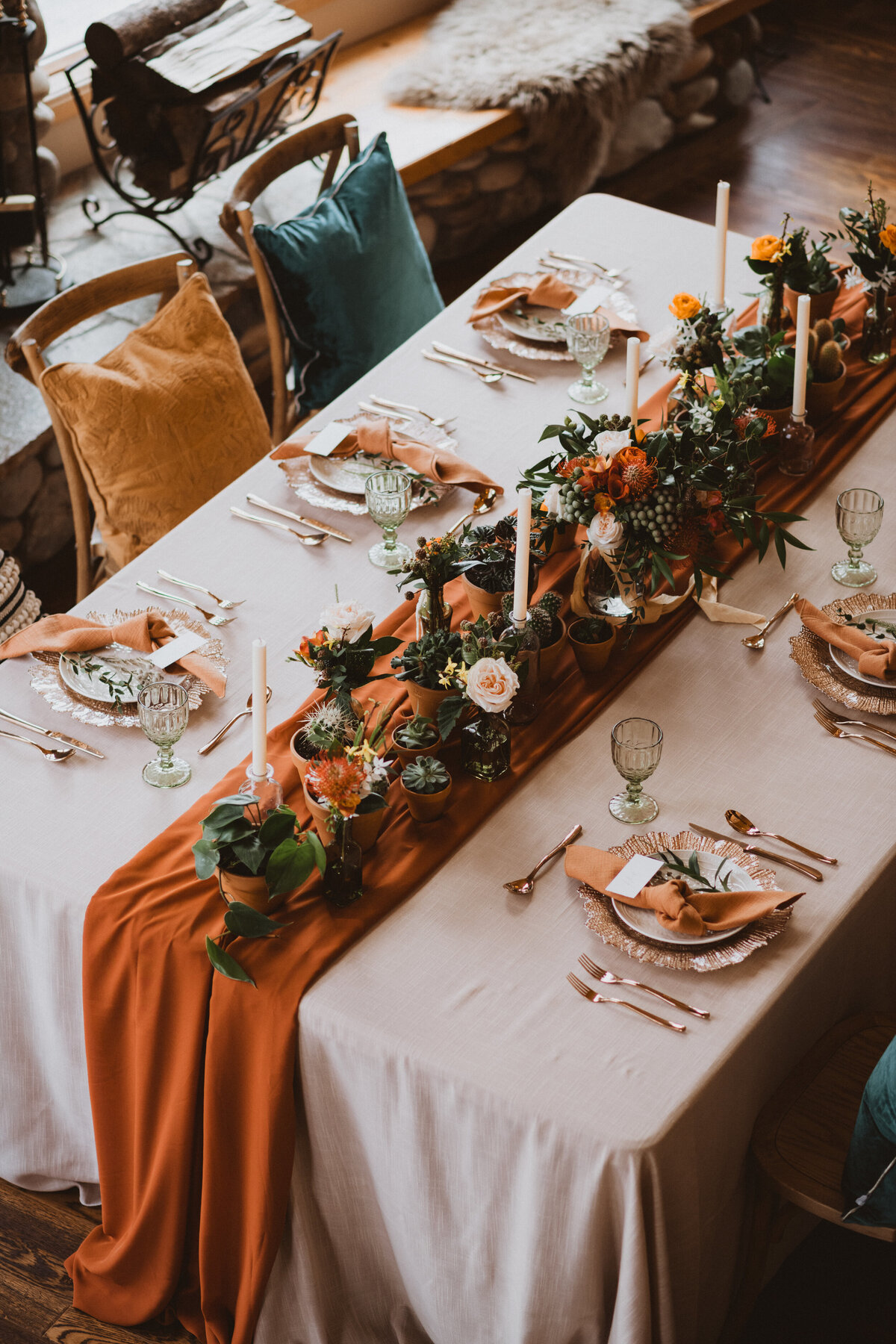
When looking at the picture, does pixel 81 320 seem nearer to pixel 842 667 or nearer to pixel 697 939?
pixel 842 667

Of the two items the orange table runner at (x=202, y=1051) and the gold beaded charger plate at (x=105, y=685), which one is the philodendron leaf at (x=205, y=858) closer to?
the orange table runner at (x=202, y=1051)

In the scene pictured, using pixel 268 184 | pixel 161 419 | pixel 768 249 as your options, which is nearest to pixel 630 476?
pixel 768 249

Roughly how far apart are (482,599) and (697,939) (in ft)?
1.91

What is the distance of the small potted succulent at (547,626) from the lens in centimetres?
180

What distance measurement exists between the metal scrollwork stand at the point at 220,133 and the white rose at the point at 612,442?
205 centimetres

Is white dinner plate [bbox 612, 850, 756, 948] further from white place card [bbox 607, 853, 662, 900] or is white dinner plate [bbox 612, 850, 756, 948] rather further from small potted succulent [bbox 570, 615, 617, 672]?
small potted succulent [bbox 570, 615, 617, 672]

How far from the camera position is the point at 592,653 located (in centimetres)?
185

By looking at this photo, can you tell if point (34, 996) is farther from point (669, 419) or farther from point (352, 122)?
point (352, 122)

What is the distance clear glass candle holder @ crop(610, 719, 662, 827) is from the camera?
1.64 m

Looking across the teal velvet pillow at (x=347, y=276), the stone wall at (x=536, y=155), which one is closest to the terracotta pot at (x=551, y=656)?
the teal velvet pillow at (x=347, y=276)

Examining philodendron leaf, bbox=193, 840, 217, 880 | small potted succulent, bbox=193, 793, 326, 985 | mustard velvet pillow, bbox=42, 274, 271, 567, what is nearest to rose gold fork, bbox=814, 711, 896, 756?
small potted succulent, bbox=193, 793, 326, 985

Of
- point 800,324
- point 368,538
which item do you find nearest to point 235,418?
point 368,538

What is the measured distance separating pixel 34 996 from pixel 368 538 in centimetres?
86

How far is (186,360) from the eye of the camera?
2541 millimetres
